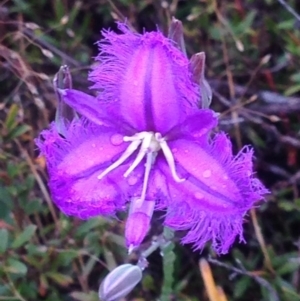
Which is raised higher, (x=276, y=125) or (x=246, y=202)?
(x=246, y=202)

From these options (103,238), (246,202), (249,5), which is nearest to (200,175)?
(246,202)

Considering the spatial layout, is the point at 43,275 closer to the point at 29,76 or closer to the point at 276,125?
the point at 29,76

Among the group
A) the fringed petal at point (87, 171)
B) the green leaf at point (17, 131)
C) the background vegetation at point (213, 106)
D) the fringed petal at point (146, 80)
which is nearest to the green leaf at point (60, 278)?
the background vegetation at point (213, 106)

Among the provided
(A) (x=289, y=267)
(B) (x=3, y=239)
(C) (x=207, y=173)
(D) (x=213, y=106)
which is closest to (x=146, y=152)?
(C) (x=207, y=173)

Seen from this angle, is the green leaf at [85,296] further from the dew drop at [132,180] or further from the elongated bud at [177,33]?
the elongated bud at [177,33]

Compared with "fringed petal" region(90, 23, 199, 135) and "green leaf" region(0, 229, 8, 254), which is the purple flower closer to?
"fringed petal" region(90, 23, 199, 135)

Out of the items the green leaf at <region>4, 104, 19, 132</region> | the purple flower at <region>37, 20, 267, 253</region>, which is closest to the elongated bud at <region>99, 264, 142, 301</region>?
the purple flower at <region>37, 20, 267, 253</region>
